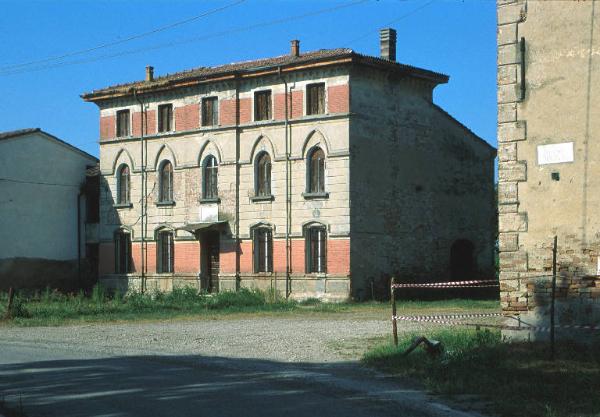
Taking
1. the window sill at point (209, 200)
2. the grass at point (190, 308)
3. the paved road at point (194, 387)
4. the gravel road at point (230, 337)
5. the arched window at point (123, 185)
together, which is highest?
the arched window at point (123, 185)

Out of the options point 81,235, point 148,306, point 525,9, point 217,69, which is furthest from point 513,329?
point 81,235

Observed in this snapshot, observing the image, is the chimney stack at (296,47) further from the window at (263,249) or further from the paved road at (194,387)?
the paved road at (194,387)

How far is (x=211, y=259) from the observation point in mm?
38250

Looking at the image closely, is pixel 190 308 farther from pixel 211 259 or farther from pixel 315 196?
pixel 211 259

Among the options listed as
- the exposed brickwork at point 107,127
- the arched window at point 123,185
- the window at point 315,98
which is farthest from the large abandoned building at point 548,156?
the exposed brickwork at point 107,127

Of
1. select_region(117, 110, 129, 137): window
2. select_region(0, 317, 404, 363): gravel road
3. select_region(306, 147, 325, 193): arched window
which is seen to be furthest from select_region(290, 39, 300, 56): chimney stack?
select_region(0, 317, 404, 363): gravel road

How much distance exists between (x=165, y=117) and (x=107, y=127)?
11.7ft

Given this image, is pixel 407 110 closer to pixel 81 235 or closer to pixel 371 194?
pixel 371 194

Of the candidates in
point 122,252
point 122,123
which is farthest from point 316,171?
point 122,252

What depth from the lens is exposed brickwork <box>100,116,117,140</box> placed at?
136 feet

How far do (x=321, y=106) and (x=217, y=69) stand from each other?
6.12 meters

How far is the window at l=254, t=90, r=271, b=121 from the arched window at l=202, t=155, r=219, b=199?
114 inches

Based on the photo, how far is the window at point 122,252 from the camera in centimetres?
4106

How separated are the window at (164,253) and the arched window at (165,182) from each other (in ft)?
4.90
